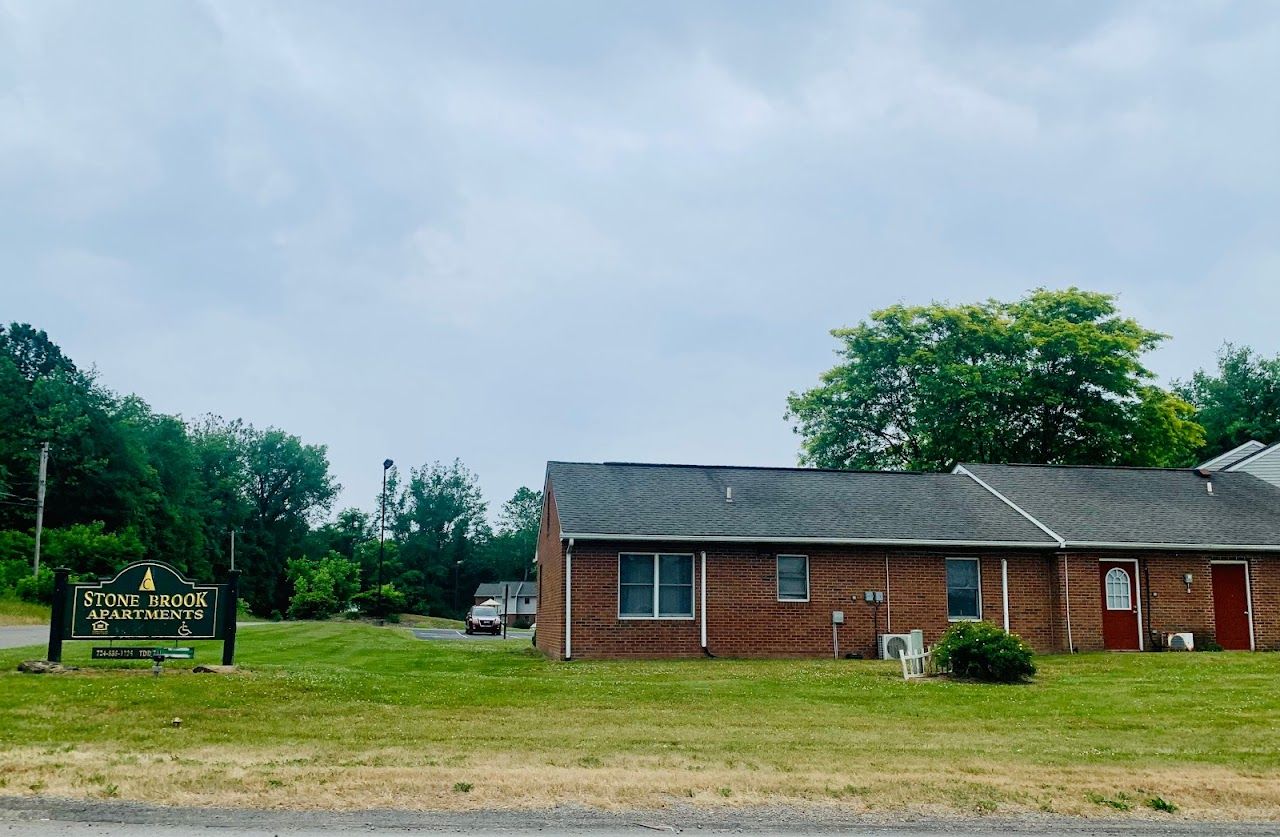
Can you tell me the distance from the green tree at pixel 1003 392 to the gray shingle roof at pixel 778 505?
16.5m

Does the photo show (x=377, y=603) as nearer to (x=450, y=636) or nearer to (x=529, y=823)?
(x=450, y=636)

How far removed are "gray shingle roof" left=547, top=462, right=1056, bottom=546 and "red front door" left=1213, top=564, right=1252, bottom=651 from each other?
4.64 m

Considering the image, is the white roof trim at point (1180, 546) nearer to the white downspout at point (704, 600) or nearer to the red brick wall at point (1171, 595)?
the red brick wall at point (1171, 595)

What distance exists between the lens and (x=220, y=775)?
29.3 feet

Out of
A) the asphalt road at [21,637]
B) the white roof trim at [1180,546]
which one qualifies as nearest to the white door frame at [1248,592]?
the white roof trim at [1180,546]

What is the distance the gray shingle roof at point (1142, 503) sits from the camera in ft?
81.7

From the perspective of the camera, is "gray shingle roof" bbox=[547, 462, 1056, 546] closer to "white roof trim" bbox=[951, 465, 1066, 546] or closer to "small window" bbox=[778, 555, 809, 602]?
"white roof trim" bbox=[951, 465, 1066, 546]

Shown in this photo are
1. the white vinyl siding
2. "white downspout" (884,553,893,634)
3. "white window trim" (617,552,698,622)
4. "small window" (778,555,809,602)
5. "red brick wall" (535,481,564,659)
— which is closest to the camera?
"white window trim" (617,552,698,622)

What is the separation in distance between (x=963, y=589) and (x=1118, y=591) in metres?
3.68

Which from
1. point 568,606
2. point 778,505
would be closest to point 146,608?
point 568,606

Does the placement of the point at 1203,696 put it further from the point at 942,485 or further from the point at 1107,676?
the point at 942,485

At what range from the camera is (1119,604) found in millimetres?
24562

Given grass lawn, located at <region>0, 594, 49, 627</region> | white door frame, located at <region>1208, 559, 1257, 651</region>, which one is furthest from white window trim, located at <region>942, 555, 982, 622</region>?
grass lawn, located at <region>0, 594, 49, 627</region>

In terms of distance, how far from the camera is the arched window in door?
80.5ft
